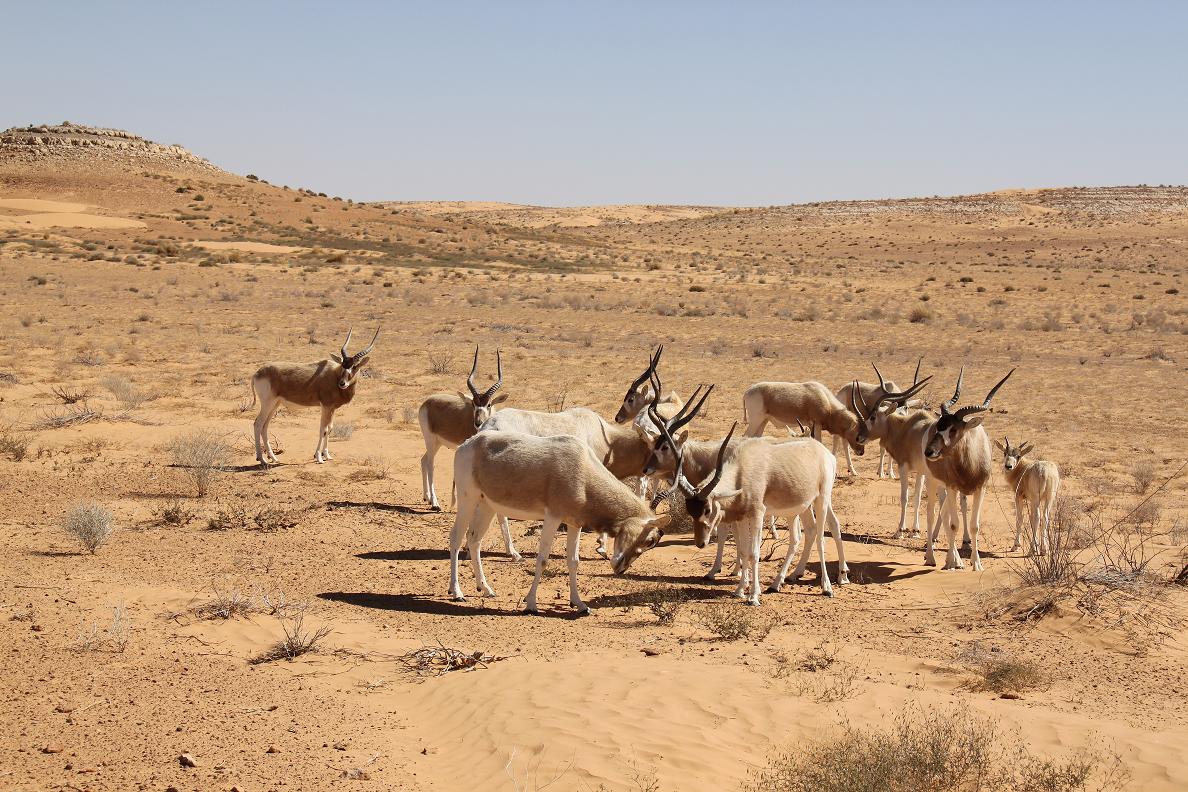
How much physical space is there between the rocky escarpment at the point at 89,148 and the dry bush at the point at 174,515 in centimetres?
8756

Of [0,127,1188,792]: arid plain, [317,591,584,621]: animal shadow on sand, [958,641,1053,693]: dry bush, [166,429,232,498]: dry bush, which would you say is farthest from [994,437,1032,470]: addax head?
[166,429,232,498]: dry bush

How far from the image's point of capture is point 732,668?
323 inches

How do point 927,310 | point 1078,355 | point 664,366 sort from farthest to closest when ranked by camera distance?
point 927,310
point 1078,355
point 664,366

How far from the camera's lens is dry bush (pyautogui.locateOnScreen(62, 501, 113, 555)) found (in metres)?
10.8

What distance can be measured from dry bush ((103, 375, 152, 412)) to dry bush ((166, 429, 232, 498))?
379cm

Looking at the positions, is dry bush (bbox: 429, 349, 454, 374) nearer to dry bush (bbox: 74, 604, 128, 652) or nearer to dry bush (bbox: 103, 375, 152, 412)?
dry bush (bbox: 103, 375, 152, 412)

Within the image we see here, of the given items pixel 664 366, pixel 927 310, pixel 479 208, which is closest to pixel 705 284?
pixel 927 310

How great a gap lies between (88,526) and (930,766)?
848 centimetres

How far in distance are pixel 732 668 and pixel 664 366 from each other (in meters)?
20.9

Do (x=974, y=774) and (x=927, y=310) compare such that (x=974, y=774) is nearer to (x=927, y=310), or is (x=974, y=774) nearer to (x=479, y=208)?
(x=927, y=310)

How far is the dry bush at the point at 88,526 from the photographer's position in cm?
1082

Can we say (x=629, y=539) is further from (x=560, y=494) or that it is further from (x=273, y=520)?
(x=273, y=520)

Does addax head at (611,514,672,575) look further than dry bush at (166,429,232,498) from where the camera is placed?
No

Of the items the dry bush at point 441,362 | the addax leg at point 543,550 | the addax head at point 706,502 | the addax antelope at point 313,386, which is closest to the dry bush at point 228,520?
the addax antelope at point 313,386
